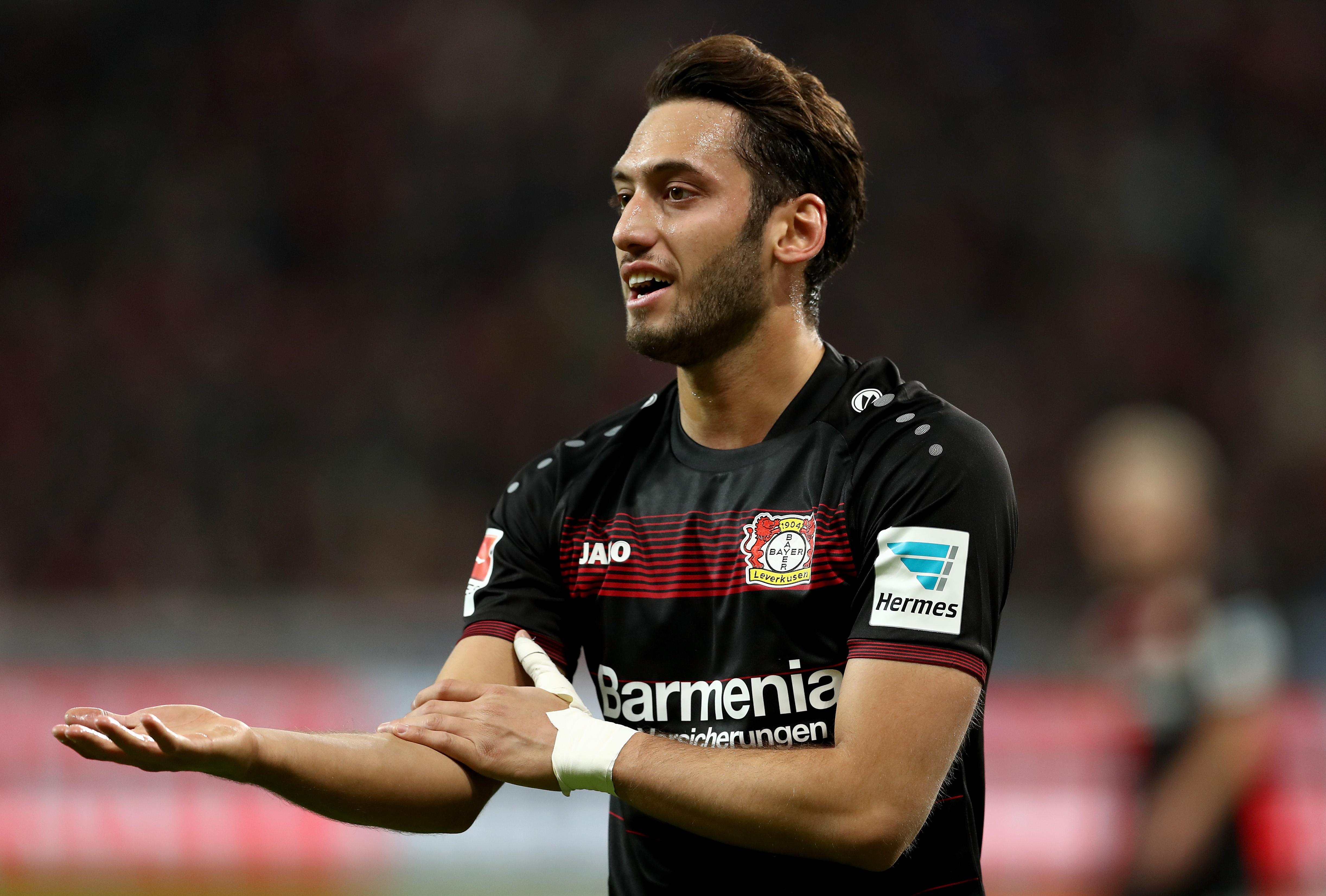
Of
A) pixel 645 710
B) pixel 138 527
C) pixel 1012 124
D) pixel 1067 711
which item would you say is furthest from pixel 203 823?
pixel 1012 124

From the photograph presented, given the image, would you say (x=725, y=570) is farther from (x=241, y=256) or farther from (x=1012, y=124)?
(x=1012, y=124)

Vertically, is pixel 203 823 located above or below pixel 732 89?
below

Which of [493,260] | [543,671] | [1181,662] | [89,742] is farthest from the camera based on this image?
[493,260]

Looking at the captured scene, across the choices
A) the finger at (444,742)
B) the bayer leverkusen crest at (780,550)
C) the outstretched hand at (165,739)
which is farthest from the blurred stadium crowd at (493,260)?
the outstretched hand at (165,739)

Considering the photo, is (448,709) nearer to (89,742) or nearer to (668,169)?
(89,742)

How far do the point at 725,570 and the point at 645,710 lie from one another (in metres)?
0.38

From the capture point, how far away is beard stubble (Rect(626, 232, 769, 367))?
10.7ft

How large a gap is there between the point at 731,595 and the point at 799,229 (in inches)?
36.9

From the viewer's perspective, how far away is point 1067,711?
8258 mm

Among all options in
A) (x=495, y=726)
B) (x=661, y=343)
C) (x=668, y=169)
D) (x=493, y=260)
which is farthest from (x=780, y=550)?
(x=493, y=260)

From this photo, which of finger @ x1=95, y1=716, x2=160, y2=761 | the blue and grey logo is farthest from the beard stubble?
finger @ x1=95, y1=716, x2=160, y2=761

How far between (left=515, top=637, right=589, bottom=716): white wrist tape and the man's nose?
950 millimetres

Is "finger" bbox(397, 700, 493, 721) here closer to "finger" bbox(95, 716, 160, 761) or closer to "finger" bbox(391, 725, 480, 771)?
"finger" bbox(391, 725, 480, 771)

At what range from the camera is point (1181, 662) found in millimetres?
5316
